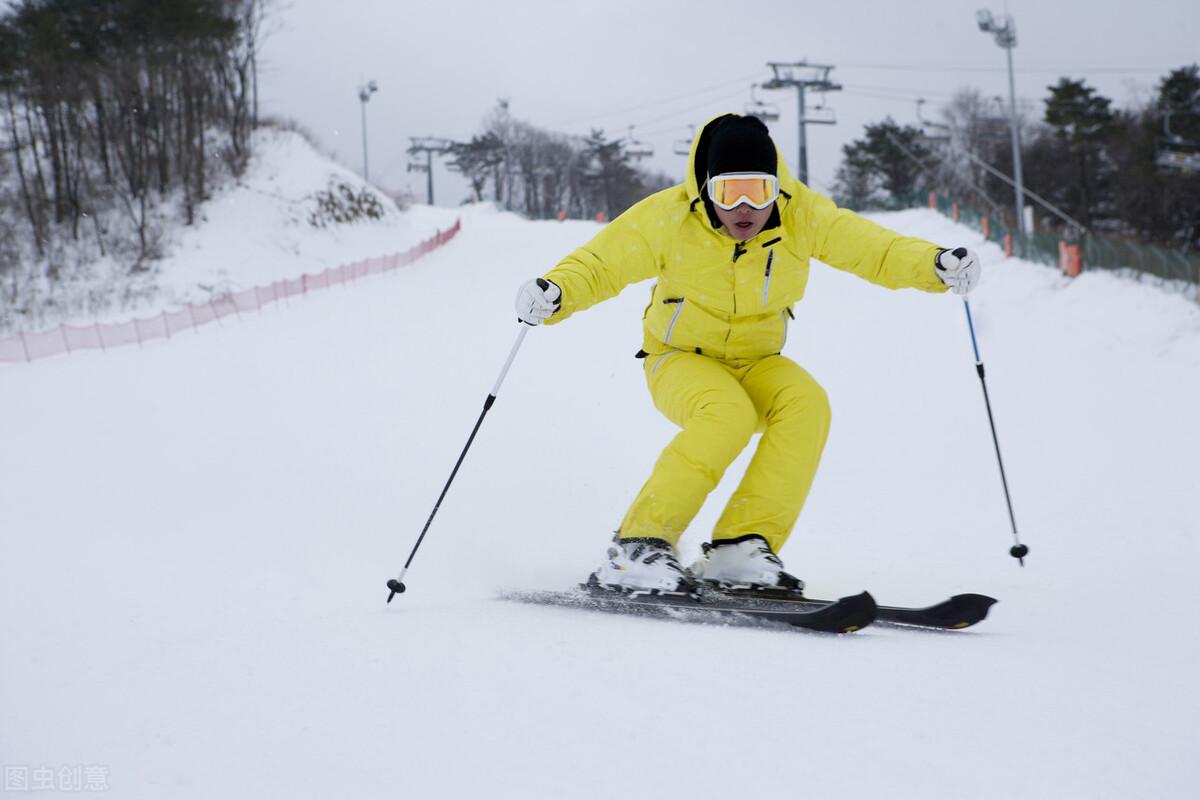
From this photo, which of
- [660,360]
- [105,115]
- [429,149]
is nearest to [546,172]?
[429,149]

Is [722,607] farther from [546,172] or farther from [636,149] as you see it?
[546,172]

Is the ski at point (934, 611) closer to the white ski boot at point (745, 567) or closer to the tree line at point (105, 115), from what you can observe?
the white ski boot at point (745, 567)

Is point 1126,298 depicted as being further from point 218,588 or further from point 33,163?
point 33,163

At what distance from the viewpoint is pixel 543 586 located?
151 inches

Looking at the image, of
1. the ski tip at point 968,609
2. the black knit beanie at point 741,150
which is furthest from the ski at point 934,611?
the black knit beanie at point 741,150

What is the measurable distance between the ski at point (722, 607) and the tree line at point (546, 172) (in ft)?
225

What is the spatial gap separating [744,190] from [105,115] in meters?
32.0

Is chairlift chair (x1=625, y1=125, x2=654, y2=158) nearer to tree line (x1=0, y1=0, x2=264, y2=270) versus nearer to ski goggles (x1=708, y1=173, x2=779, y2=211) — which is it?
tree line (x1=0, y1=0, x2=264, y2=270)

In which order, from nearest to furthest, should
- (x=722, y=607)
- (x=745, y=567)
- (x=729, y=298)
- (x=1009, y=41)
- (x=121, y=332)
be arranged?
(x=722, y=607), (x=745, y=567), (x=729, y=298), (x=121, y=332), (x=1009, y=41)

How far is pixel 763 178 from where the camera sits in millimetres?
3320

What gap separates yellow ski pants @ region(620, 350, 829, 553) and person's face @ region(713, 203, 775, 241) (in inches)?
20.7

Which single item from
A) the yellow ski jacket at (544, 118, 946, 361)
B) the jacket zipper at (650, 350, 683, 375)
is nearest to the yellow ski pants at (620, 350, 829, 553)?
the jacket zipper at (650, 350, 683, 375)

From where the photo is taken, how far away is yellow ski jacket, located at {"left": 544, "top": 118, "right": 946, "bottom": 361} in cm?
346

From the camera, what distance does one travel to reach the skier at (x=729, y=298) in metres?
3.38
